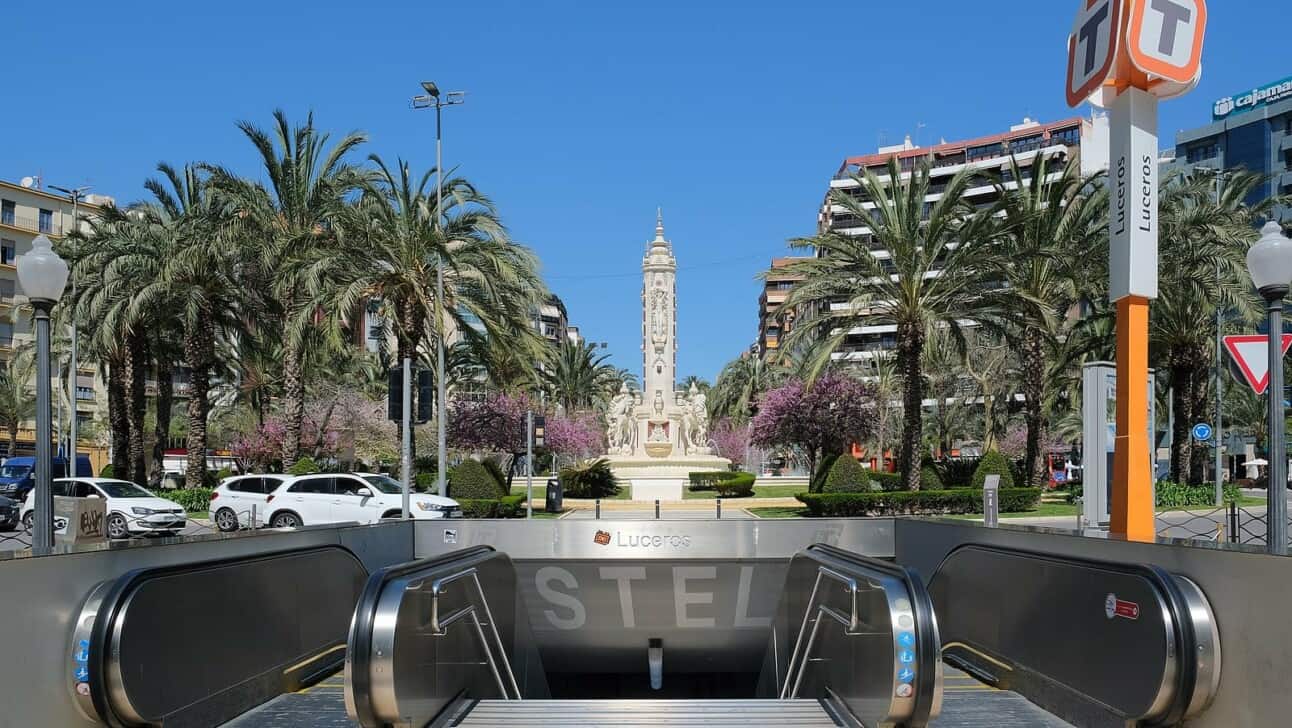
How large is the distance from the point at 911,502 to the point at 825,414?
14.4m

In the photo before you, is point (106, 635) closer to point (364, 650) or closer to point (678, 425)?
point (364, 650)

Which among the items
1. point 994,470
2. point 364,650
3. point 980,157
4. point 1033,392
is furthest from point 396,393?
point 980,157

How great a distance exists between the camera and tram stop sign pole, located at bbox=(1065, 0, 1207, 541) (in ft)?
31.1

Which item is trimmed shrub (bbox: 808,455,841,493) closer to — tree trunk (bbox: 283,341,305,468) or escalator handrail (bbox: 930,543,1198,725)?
tree trunk (bbox: 283,341,305,468)

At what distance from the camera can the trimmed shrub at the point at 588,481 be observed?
44.8 metres

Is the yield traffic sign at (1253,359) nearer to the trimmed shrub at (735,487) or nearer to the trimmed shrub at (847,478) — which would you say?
the trimmed shrub at (847,478)

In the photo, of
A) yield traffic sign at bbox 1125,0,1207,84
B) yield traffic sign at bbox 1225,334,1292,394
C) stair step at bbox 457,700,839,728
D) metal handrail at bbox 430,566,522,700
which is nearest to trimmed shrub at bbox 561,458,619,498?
metal handrail at bbox 430,566,522,700

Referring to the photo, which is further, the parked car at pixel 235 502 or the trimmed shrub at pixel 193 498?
the trimmed shrub at pixel 193 498

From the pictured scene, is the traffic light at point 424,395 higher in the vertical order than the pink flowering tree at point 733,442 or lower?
higher

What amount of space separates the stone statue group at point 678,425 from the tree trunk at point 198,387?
21695 millimetres

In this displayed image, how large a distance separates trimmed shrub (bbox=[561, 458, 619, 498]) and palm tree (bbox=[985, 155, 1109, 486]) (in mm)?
18990

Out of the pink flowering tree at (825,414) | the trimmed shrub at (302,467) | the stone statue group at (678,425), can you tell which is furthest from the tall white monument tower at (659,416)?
the trimmed shrub at (302,467)

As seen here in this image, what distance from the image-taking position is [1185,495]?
33.1m

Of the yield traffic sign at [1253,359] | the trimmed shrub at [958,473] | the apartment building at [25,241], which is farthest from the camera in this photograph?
the apartment building at [25,241]
